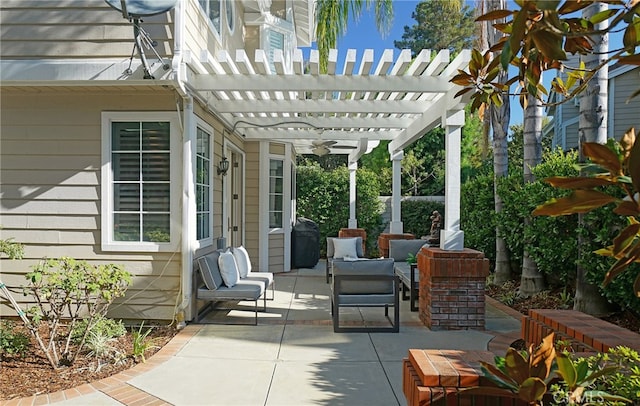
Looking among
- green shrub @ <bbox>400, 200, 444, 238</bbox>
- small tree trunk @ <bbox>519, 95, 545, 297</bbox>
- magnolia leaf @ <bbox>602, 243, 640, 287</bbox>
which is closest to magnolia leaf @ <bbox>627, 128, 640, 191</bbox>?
magnolia leaf @ <bbox>602, 243, 640, 287</bbox>

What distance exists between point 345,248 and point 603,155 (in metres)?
7.74

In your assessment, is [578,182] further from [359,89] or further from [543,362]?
[359,89]

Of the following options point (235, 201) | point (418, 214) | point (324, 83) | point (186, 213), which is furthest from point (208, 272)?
point (418, 214)

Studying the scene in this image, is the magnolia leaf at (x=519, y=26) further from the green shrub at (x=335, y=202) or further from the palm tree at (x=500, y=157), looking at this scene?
the green shrub at (x=335, y=202)

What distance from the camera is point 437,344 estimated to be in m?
4.94

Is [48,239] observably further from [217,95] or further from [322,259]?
[322,259]

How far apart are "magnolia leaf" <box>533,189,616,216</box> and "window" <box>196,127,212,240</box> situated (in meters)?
5.25

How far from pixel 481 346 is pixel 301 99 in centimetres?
385

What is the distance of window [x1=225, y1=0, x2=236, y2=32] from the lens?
26.0 ft

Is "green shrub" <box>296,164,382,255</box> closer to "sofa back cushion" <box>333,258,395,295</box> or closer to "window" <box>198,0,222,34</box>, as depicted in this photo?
"window" <box>198,0,222,34</box>

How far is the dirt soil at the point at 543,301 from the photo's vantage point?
5262 millimetres

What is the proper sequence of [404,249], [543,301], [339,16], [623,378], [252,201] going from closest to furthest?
[623,378] → [543,301] → [404,249] → [252,201] → [339,16]

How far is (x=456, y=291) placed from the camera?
553 centimetres

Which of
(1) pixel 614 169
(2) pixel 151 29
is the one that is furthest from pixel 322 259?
(1) pixel 614 169
